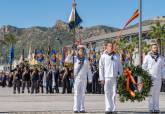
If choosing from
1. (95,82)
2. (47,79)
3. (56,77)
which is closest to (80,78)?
(95,82)

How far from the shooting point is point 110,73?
15.3 m

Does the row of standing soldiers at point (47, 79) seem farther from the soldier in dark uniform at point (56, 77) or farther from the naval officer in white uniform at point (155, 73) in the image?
the naval officer in white uniform at point (155, 73)

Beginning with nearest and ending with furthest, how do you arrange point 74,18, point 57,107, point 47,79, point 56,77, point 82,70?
point 82,70
point 57,107
point 47,79
point 56,77
point 74,18

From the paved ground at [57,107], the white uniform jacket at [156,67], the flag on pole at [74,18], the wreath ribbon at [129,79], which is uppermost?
the flag on pole at [74,18]

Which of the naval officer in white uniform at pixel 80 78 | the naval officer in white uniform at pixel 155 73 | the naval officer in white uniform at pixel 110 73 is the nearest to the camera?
the naval officer in white uniform at pixel 110 73

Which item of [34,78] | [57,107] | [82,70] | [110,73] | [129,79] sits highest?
[34,78]

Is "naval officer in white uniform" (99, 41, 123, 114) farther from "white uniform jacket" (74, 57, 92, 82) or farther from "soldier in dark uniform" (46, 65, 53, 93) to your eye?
"soldier in dark uniform" (46, 65, 53, 93)

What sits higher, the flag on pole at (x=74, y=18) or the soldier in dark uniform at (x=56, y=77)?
the flag on pole at (x=74, y=18)

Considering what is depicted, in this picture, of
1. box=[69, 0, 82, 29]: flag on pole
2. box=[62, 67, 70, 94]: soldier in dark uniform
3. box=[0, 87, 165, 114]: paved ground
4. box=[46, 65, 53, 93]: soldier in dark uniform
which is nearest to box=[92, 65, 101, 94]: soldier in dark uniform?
box=[62, 67, 70, 94]: soldier in dark uniform

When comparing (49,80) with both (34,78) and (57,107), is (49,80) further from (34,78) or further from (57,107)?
(57,107)

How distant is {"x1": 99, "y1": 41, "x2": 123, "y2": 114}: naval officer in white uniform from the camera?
15.3 metres

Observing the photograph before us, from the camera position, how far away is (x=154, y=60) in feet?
51.4

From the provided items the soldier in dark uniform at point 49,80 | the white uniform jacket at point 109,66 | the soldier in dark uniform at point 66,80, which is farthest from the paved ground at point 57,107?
the soldier in dark uniform at point 49,80

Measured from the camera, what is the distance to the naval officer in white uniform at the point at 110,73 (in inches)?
601
